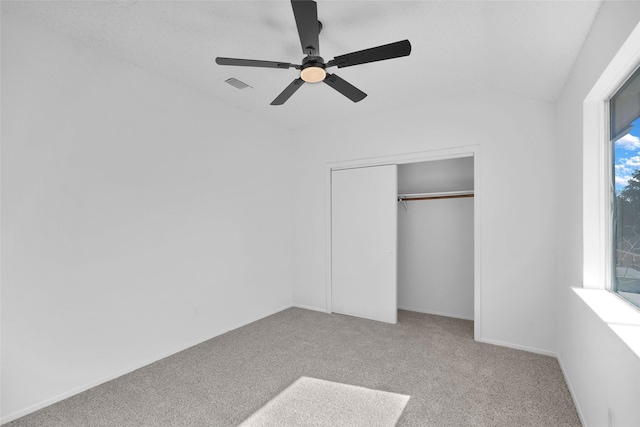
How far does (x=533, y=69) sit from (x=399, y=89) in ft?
3.88

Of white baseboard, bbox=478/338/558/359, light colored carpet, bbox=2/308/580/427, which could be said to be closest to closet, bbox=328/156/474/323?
light colored carpet, bbox=2/308/580/427

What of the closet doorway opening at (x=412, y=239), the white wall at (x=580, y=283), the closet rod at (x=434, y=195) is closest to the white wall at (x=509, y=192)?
the white wall at (x=580, y=283)

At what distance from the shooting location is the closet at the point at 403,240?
154 inches

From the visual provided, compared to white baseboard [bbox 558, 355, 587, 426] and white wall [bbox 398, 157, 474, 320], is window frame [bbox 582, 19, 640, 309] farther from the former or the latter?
white wall [bbox 398, 157, 474, 320]

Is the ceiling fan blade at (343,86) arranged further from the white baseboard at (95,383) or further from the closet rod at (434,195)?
the white baseboard at (95,383)

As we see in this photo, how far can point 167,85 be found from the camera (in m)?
3.02

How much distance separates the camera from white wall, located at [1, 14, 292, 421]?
2.08m

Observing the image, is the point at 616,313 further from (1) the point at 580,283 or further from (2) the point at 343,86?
(2) the point at 343,86

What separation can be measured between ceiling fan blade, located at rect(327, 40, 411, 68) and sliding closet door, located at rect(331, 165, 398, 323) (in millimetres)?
2052

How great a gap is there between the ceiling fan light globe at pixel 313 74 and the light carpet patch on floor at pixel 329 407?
88.3 inches

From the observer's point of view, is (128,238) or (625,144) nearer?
(625,144)

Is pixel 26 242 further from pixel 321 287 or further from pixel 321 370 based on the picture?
pixel 321 287

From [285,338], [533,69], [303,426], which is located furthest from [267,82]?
[303,426]

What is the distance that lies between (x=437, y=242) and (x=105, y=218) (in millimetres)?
3727
